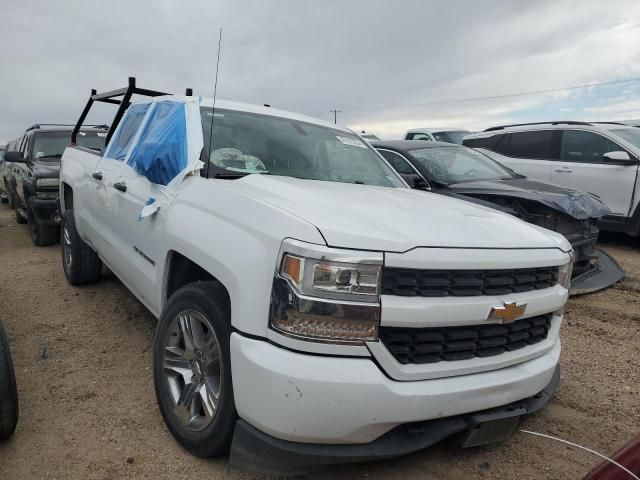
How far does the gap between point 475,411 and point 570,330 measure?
261 centimetres

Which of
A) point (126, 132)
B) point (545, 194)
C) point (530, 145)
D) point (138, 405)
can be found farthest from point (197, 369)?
point (530, 145)

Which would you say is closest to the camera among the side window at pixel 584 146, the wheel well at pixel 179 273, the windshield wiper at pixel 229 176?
the wheel well at pixel 179 273

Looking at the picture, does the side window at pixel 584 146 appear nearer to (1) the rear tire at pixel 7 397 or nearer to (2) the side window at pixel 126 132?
(2) the side window at pixel 126 132

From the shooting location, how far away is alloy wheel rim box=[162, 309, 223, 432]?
2.30 metres

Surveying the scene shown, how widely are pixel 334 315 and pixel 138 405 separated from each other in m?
1.67

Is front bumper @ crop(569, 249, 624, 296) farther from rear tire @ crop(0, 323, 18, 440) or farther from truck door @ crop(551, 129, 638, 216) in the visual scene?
rear tire @ crop(0, 323, 18, 440)

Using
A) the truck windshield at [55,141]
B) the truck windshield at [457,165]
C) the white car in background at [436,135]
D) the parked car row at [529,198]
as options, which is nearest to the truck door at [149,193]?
the parked car row at [529,198]

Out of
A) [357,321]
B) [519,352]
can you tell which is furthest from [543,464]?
[357,321]

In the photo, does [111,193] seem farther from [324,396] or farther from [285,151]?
[324,396]

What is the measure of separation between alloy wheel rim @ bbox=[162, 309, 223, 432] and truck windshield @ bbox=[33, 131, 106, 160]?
262 inches

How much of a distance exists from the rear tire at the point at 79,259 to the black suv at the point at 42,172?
1.60m

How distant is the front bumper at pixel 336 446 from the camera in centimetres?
196

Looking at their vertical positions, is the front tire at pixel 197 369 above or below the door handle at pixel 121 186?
below

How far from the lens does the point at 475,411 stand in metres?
2.14
